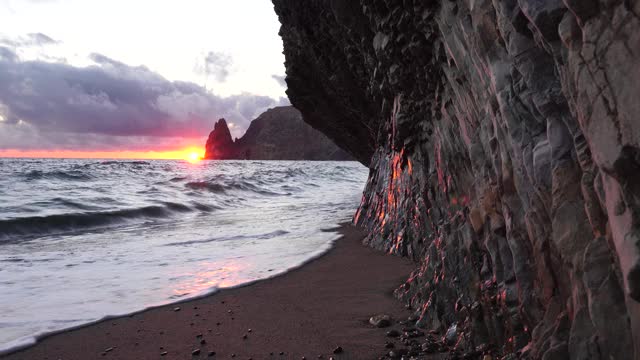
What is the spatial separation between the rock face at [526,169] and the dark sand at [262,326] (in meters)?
0.57

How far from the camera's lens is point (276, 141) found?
172625 millimetres

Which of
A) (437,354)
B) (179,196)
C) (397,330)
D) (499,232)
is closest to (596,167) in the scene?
(499,232)

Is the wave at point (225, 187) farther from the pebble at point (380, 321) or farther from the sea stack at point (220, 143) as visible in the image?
the sea stack at point (220, 143)

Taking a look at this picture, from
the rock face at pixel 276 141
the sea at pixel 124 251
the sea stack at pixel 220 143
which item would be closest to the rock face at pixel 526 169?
the sea at pixel 124 251

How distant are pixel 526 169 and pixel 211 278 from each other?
5.01 m

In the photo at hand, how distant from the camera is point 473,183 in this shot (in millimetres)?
3617

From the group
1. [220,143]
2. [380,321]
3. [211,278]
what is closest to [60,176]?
[211,278]

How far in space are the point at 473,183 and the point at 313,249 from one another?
16.7 ft

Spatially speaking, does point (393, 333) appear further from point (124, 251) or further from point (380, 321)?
point (124, 251)

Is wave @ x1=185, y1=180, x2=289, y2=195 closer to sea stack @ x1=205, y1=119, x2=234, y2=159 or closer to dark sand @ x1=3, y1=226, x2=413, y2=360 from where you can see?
dark sand @ x1=3, y1=226, x2=413, y2=360

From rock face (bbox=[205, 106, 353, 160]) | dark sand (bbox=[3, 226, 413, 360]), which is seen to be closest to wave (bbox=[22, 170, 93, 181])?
dark sand (bbox=[3, 226, 413, 360])

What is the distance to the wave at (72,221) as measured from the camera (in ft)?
41.0

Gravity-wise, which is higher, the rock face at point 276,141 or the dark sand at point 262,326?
the rock face at point 276,141

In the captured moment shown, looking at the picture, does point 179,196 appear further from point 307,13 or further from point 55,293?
point 55,293
